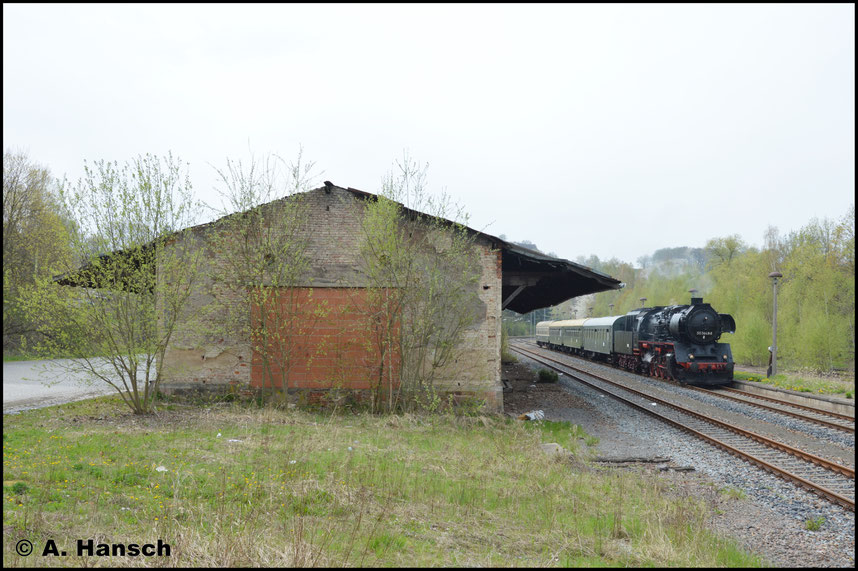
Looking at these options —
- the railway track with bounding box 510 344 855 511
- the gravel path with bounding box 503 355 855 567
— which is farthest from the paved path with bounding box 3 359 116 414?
the railway track with bounding box 510 344 855 511

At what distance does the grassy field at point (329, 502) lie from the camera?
4836 mm

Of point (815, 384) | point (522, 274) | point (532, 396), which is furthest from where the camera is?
point (815, 384)

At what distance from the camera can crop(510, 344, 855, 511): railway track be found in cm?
808

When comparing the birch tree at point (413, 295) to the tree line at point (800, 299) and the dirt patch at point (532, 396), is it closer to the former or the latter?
the dirt patch at point (532, 396)

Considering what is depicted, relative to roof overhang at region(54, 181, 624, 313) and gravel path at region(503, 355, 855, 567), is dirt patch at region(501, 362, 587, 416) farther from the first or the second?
roof overhang at region(54, 181, 624, 313)

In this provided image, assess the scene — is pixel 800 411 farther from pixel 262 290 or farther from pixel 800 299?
pixel 800 299

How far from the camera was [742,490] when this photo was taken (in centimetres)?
813

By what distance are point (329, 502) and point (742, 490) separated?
19.3 feet

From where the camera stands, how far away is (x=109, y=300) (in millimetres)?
11484

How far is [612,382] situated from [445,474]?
1476 centimetres

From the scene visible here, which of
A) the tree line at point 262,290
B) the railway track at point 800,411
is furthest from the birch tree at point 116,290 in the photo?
the railway track at point 800,411

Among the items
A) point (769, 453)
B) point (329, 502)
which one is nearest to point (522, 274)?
point (769, 453)

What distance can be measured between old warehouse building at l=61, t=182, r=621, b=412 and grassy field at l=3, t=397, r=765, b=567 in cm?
333

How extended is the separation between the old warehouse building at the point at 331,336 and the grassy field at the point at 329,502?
3329mm
